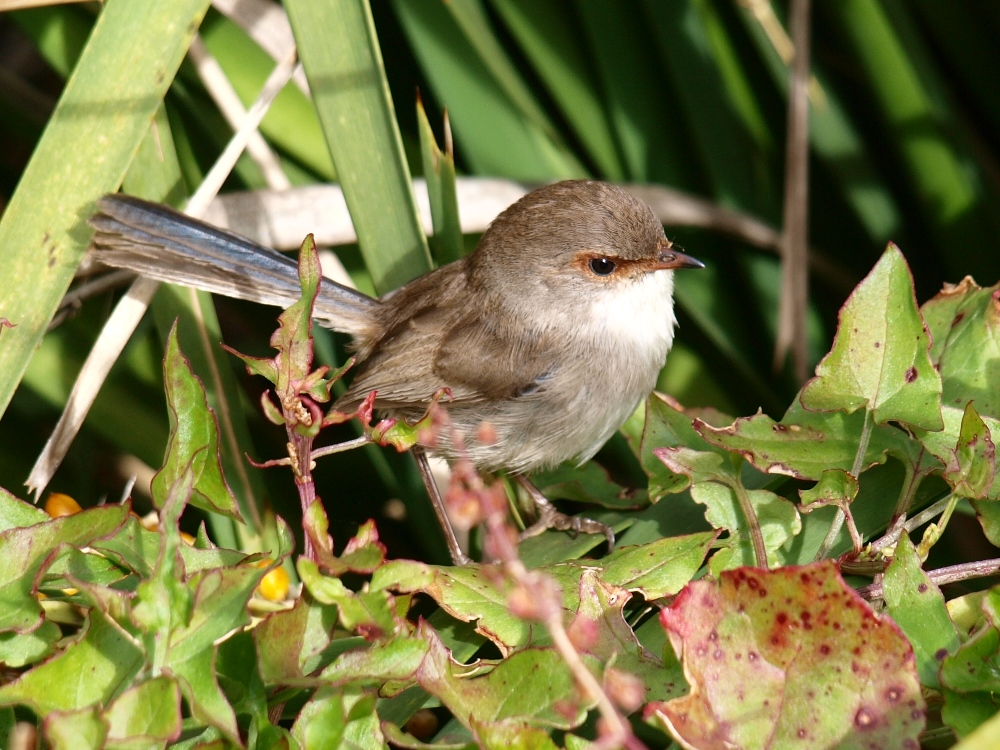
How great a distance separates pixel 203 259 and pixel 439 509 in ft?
2.82

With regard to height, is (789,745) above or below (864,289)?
below

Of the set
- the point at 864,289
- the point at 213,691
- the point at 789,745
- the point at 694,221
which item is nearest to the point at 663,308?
the point at 694,221

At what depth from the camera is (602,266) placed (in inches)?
103

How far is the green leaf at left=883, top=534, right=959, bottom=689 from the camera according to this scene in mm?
1337

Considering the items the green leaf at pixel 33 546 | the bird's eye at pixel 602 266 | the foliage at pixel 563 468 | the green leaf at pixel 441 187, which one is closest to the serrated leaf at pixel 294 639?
the foliage at pixel 563 468

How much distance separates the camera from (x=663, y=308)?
2.67m

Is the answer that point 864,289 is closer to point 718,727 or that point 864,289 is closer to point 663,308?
point 718,727

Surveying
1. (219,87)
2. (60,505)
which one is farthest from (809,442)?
(219,87)

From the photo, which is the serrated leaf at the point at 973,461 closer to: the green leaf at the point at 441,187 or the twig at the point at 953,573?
the twig at the point at 953,573

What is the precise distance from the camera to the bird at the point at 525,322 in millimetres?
2545

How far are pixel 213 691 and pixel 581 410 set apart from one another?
150cm

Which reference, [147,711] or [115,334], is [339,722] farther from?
[115,334]

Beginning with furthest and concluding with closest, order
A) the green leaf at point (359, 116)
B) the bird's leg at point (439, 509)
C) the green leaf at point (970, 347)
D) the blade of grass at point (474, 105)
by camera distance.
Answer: the blade of grass at point (474, 105), the bird's leg at point (439, 509), the green leaf at point (359, 116), the green leaf at point (970, 347)

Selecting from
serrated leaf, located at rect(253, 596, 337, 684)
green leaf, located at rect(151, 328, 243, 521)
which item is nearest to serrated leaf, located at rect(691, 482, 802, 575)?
serrated leaf, located at rect(253, 596, 337, 684)
